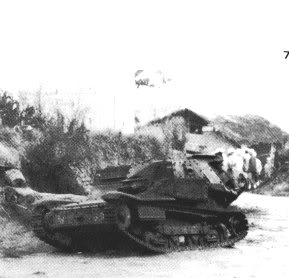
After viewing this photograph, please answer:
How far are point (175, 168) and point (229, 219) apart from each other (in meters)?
2.55

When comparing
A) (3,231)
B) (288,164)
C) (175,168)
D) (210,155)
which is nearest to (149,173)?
(175,168)

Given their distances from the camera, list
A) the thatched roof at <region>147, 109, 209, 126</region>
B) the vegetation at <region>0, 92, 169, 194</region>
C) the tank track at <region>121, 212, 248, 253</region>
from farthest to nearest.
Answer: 1. the thatched roof at <region>147, 109, 209, 126</region>
2. the vegetation at <region>0, 92, 169, 194</region>
3. the tank track at <region>121, 212, 248, 253</region>

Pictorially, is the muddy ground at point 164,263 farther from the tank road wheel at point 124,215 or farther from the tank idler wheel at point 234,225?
the tank road wheel at point 124,215

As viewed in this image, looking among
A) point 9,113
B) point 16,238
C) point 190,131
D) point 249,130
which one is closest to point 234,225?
point 16,238

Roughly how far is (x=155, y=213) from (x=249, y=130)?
25.4 meters

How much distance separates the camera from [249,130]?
36.4m

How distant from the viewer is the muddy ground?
9.03 m

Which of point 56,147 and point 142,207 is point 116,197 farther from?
point 56,147

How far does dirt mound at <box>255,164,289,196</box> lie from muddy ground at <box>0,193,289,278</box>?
1996cm

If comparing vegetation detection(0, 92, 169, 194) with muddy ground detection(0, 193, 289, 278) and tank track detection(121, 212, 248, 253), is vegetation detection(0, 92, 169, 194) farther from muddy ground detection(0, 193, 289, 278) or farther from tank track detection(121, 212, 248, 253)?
tank track detection(121, 212, 248, 253)

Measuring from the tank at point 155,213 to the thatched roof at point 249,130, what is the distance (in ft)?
64.3

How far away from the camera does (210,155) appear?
14.8 m

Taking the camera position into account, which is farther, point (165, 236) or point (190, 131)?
point (190, 131)

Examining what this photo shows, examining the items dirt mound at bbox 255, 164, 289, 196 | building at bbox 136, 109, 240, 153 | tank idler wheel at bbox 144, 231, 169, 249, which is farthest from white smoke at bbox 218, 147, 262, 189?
dirt mound at bbox 255, 164, 289, 196
